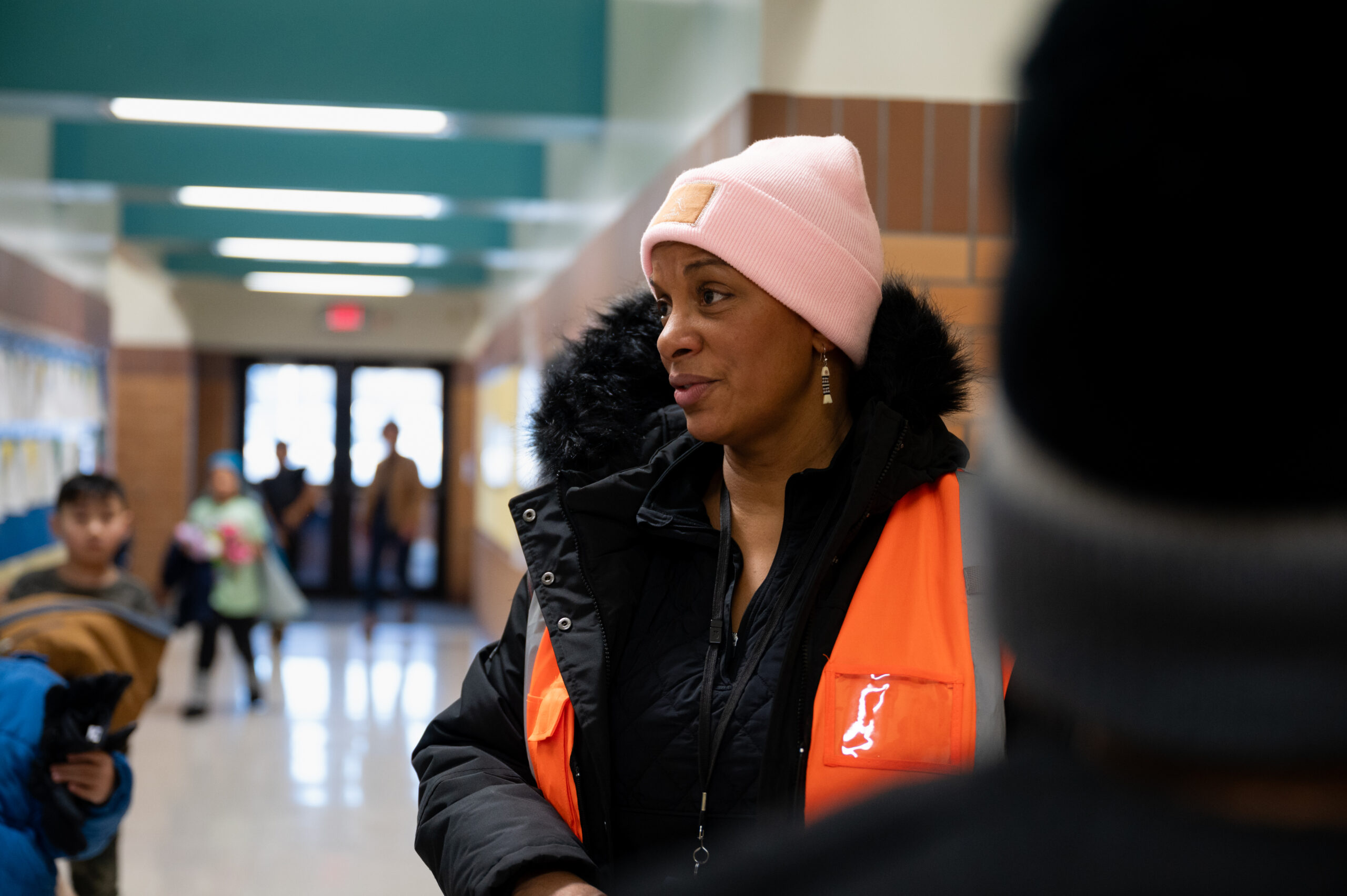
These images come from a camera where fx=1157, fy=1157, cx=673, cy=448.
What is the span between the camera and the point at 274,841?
176 inches

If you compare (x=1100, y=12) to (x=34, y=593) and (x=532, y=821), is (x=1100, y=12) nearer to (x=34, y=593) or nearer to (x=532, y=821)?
(x=532, y=821)

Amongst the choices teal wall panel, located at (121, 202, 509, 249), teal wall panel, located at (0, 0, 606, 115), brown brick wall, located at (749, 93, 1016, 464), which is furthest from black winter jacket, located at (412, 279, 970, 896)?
teal wall panel, located at (121, 202, 509, 249)

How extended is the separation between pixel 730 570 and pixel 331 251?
8.02m

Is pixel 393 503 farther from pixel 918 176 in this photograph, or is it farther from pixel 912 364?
pixel 912 364

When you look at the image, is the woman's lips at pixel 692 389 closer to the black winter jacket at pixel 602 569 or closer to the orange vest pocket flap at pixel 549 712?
the black winter jacket at pixel 602 569

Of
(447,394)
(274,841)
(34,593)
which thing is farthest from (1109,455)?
(447,394)

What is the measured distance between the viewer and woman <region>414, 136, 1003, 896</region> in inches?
47.6

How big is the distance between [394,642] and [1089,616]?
9448mm

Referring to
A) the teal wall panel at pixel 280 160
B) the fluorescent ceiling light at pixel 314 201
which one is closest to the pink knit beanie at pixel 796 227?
the teal wall panel at pixel 280 160

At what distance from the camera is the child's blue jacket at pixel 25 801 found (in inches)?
77.0

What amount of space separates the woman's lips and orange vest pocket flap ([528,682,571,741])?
1.21ft

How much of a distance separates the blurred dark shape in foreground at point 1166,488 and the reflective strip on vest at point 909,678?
2.54 ft

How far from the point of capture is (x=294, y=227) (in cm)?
771

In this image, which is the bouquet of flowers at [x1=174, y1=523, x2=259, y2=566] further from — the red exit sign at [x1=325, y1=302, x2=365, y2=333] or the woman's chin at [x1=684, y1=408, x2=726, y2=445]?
the woman's chin at [x1=684, y1=408, x2=726, y2=445]
